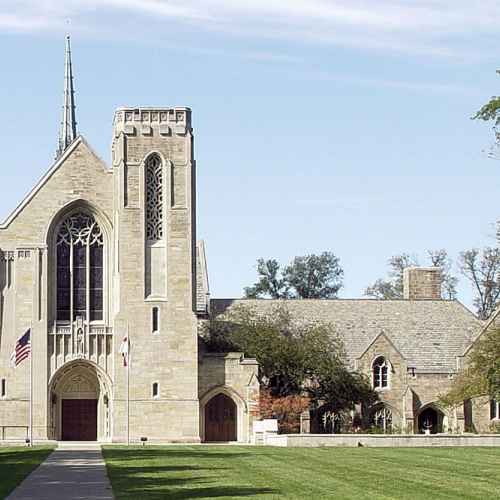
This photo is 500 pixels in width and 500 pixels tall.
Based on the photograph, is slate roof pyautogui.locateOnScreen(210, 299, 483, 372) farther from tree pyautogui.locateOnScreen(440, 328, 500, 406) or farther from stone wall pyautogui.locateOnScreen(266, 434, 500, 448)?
stone wall pyautogui.locateOnScreen(266, 434, 500, 448)

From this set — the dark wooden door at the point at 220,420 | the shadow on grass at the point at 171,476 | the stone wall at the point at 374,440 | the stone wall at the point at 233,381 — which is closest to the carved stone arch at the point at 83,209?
the stone wall at the point at 233,381

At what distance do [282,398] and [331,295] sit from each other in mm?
40411

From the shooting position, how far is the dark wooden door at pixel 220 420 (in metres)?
67.6

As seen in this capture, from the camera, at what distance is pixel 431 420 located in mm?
Answer: 73562

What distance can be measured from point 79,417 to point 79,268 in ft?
23.0

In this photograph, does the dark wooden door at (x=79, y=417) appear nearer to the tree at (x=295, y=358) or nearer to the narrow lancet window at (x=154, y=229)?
the narrow lancet window at (x=154, y=229)

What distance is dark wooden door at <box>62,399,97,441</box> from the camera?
6781cm

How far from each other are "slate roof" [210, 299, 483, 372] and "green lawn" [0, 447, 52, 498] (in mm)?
27057

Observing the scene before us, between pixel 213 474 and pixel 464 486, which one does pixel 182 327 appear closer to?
pixel 213 474

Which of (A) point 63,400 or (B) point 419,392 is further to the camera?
(B) point 419,392

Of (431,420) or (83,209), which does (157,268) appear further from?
(431,420)

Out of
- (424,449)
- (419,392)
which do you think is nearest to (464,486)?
(424,449)

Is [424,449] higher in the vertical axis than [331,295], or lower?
lower

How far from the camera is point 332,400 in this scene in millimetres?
69750
